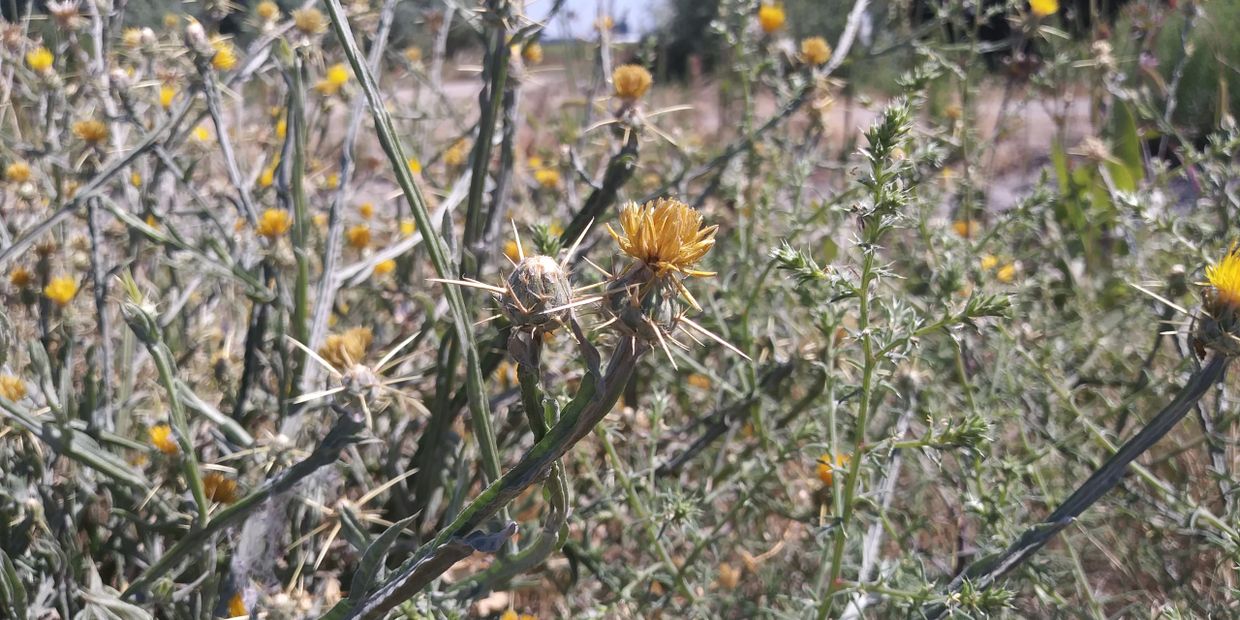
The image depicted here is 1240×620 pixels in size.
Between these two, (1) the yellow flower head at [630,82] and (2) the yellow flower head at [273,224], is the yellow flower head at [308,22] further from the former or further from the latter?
(1) the yellow flower head at [630,82]

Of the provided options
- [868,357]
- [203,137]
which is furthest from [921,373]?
[203,137]

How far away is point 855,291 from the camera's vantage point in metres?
1.02

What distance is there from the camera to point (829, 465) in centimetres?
116

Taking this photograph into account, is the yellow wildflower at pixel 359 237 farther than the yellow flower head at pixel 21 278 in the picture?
Yes

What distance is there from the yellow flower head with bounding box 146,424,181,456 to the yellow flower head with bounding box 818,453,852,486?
107cm

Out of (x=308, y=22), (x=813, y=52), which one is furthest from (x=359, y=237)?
(x=813, y=52)

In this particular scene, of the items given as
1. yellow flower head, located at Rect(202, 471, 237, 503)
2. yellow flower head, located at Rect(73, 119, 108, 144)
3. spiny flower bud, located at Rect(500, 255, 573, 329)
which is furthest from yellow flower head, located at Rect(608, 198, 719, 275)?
yellow flower head, located at Rect(73, 119, 108, 144)

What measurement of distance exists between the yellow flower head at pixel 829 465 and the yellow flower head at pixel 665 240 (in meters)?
0.52

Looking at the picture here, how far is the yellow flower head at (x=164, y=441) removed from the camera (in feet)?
4.95

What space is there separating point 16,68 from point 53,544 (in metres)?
1.43

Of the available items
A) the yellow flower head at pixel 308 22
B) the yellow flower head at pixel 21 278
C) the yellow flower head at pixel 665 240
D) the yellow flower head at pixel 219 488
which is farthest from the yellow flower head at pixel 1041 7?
the yellow flower head at pixel 21 278

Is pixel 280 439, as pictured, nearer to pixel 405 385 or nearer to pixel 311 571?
pixel 311 571

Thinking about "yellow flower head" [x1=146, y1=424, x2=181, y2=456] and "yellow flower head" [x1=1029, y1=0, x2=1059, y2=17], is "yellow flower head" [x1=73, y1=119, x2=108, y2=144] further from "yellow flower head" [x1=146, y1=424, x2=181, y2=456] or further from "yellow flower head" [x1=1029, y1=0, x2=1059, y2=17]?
"yellow flower head" [x1=1029, y1=0, x2=1059, y2=17]

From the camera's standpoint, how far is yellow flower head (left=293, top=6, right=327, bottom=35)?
5.78 feet
